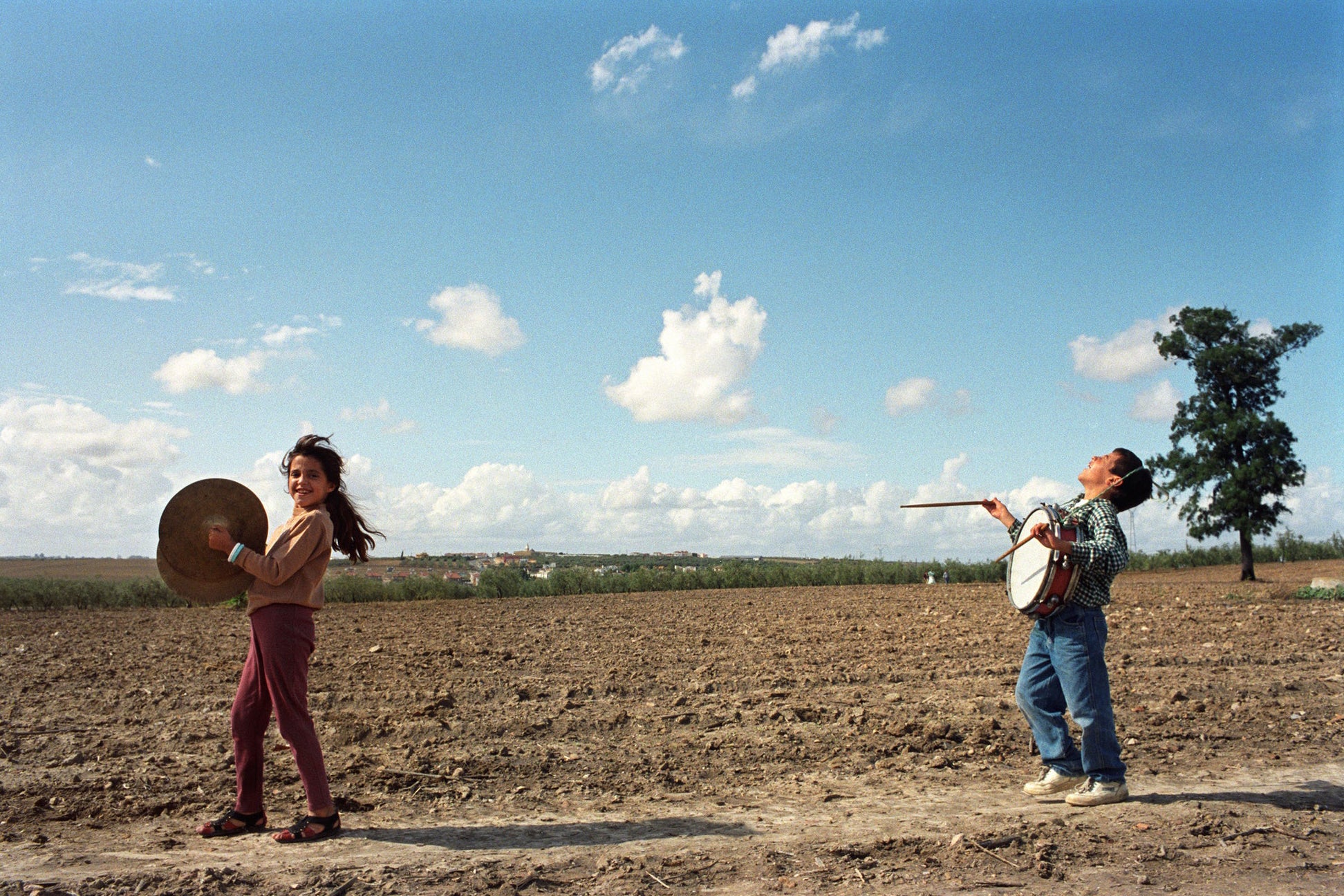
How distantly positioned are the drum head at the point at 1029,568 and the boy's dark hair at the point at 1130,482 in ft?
1.45

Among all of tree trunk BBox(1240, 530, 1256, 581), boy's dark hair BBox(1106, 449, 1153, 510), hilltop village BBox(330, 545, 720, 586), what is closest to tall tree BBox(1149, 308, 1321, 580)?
tree trunk BBox(1240, 530, 1256, 581)

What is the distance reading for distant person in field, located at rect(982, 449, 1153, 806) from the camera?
5141 millimetres

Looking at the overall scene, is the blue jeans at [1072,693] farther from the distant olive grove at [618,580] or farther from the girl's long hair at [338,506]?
the distant olive grove at [618,580]

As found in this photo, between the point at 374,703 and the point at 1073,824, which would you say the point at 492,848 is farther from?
the point at 374,703

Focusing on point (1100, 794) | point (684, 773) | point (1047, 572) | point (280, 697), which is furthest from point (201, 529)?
point (1100, 794)

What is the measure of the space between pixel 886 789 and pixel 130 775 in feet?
16.4

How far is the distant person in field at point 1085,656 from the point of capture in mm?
5141

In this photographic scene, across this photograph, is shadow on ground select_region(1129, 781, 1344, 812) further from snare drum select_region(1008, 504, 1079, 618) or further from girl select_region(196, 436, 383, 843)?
girl select_region(196, 436, 383, 843)

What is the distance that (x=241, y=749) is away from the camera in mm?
4672

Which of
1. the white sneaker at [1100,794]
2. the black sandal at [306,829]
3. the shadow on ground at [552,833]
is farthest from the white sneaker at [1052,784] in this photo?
the black sandal at [306,829]

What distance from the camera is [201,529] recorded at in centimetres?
477

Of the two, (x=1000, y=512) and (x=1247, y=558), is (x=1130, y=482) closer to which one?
(x=1000, y=512)

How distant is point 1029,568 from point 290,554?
420 cm

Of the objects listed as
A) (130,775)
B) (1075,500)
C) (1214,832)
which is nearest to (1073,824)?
(1214,832)
